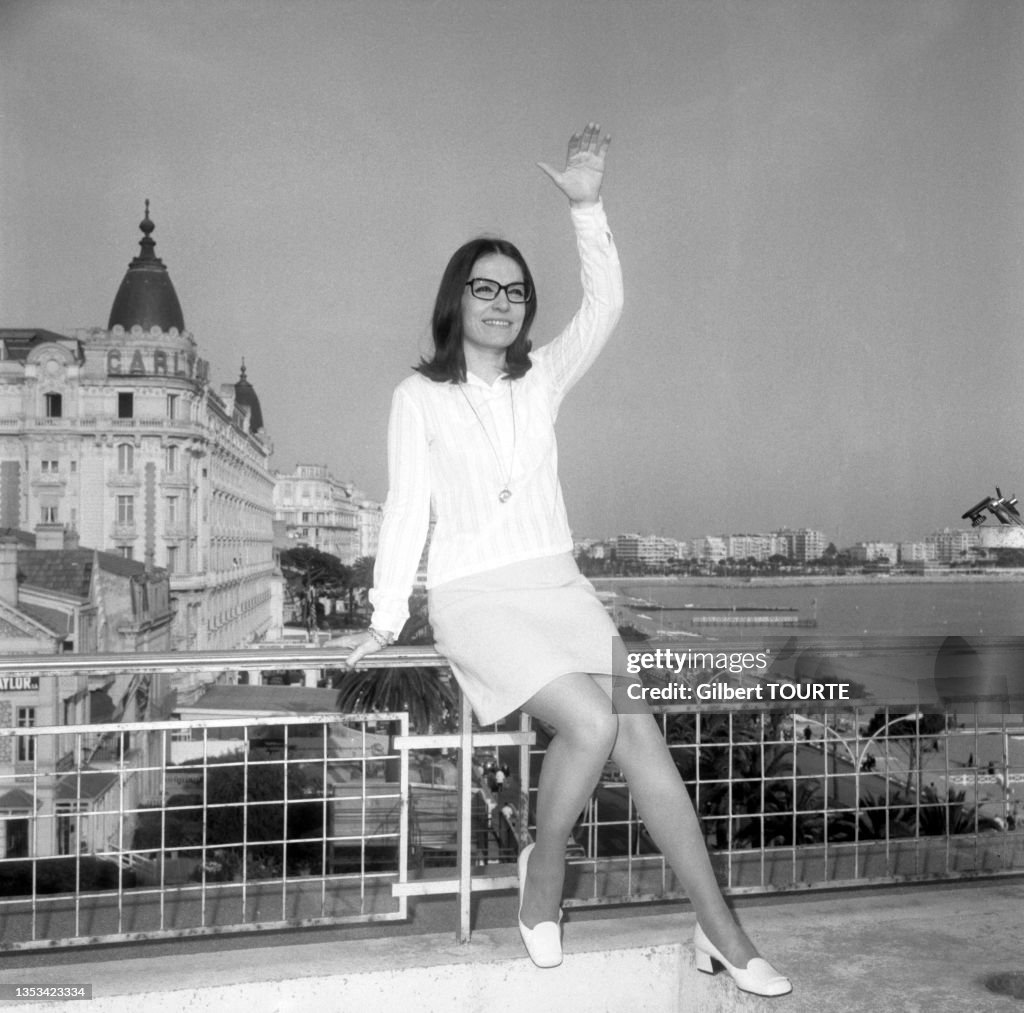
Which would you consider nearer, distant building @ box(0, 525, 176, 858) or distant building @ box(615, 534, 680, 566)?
distant building @ box(615, 534, 680, 566)

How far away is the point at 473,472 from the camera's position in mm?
1415

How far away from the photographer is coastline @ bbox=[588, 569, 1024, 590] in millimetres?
4215

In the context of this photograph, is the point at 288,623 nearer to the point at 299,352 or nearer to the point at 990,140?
the point at 299,352

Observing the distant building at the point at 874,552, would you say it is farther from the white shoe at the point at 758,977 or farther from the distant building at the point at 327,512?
the white shoe at the point at 758,977

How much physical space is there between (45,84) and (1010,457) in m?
5.52

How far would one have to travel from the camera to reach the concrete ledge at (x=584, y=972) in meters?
1.46

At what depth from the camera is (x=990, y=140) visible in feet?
14.9

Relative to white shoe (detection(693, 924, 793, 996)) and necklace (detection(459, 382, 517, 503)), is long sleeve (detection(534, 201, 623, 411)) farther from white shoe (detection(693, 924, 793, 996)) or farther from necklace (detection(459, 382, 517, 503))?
white shoe (detection(693, 924, 793, 996))

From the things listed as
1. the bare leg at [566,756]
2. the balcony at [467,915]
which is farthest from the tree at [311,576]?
the bare leg at [566,756]

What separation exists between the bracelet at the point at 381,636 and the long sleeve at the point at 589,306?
38cm

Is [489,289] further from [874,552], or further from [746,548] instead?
[874,552]

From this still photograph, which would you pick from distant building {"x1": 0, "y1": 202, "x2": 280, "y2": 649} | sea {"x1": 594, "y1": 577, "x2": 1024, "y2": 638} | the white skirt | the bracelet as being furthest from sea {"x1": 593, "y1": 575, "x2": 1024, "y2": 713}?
distant building {"x1": 0, "y1": 202, "x2": 280, "y2": 649}

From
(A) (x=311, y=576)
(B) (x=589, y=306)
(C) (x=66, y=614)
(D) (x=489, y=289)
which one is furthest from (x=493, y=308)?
(C) (x=66, y=614)

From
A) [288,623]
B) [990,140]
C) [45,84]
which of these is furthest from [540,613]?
[288,623]
